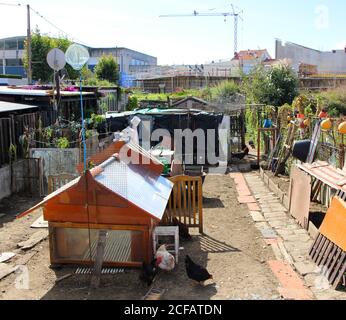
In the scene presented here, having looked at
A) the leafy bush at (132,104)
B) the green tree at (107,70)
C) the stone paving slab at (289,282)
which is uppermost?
the green tree at (107,70)

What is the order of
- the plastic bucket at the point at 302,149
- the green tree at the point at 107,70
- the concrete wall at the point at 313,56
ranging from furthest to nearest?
1. the concrete wall at the point at 313,56
2. the green tree at the point at 107,70
3. the plastic bucket at the point at 302,149

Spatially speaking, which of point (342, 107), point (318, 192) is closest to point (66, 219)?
point (318, 192)

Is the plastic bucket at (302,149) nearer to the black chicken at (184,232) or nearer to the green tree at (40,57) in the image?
the black chicken at (184,232)

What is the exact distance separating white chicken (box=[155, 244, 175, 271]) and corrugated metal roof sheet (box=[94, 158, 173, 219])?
62 cm

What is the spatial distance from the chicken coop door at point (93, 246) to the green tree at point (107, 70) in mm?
40781

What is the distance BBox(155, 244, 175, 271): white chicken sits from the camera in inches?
247

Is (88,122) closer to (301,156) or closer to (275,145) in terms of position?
(275,145)

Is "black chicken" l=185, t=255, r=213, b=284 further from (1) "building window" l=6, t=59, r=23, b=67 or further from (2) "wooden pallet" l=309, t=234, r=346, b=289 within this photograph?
(1) "building window" l=6, t=59, r=23, b=67

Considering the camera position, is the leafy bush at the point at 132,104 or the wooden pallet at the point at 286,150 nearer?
Result: the wooden pallet at the point at 286,150

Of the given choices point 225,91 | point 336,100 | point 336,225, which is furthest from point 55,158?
point 225,91

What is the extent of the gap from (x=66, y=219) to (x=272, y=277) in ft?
10.2

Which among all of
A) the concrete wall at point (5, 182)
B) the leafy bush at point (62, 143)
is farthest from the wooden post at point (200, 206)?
the leafy bush at point (62, 143)

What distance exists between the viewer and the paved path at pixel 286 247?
5719 millimetres

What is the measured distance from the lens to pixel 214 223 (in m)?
9.13
